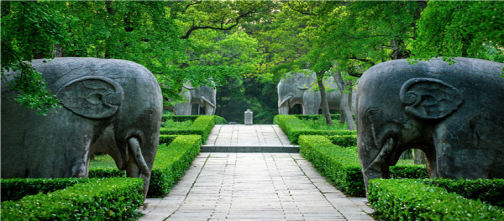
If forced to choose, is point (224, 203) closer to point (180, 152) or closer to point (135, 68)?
point (135, 68)

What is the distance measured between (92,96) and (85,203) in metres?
1.63

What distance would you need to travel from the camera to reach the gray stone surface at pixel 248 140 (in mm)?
14875

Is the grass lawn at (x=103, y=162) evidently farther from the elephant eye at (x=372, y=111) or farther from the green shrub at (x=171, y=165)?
the elephant eye at (x=372, y=111)

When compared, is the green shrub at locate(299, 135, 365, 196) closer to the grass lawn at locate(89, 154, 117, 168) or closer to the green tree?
the green tree

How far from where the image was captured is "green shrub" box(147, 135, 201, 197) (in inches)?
299

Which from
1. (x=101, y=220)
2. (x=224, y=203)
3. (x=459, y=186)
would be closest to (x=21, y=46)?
(x=101, y=220)

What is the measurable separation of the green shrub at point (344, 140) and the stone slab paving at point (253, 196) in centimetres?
245

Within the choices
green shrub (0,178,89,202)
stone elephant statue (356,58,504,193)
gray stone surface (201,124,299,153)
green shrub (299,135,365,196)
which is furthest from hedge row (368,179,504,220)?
gray stone surface (201,124,299,153)

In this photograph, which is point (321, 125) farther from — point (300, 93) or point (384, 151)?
point (384, 151)

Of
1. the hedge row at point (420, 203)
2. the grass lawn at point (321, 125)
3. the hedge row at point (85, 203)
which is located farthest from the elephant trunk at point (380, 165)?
the grass lawn at point (321, 125)

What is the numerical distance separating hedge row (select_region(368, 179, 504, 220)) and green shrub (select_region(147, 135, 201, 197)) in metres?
3.85

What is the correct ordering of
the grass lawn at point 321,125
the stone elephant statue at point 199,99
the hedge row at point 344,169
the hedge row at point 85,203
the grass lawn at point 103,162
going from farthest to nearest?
the stone elephant statue at point 199,99 < the grass lawn at point 321,125 < the grass lawn at point 103,162 < the hedge row at point 344,169 < the hedge row at point 85,203

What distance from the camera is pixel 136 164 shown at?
5.76m

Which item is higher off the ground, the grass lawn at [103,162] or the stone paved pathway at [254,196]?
the stone paved pathway at [254,196]
